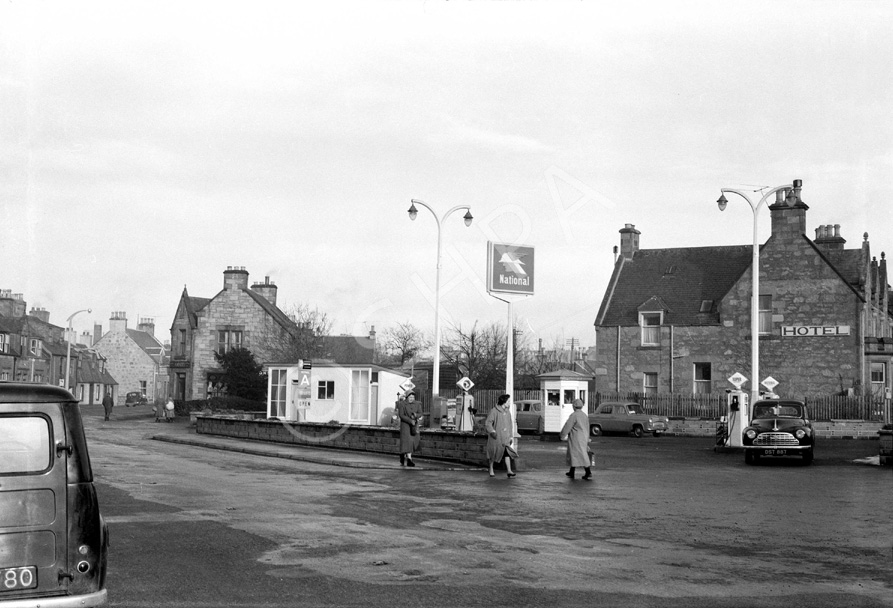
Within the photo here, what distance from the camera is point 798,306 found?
5194 centimetres

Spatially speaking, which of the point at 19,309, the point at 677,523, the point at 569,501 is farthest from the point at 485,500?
the point at 19,309

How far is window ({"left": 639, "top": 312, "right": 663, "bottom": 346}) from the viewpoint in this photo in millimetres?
55906

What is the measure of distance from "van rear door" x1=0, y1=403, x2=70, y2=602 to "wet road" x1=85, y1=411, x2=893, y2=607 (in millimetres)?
1519

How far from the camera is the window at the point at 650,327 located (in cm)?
5591

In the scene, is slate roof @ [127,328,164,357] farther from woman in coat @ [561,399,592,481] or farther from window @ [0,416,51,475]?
window @ [0,416,51,475]

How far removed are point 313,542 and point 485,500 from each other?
18.0 feet

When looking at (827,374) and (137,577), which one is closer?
(137,577)

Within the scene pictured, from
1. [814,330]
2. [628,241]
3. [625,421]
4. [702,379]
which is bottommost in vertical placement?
[625,421]

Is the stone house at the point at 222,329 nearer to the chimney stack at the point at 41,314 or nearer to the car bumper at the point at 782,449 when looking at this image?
the chimney stack at the point at 41,314

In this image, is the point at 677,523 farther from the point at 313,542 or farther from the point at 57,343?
the point at 57,343

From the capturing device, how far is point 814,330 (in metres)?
51.2

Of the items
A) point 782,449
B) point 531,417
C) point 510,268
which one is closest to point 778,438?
point 782,449

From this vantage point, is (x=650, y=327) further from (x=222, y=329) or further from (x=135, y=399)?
(x=135, y=399)

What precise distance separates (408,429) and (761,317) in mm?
35361
